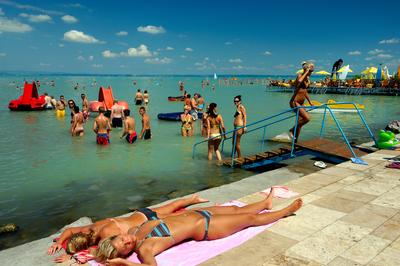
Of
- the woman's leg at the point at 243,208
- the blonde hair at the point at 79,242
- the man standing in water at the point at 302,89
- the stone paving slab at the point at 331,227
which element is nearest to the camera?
the stone paving slab at the point at 331,227

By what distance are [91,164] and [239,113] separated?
5184 mm

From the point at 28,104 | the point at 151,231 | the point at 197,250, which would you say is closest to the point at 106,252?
the point at 151,231

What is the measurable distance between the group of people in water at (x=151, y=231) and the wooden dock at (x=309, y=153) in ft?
14.0

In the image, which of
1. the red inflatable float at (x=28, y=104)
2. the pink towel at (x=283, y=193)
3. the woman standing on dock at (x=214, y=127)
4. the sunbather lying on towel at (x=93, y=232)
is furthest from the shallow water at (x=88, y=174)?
the red inflatable float at (x=28, y=104)

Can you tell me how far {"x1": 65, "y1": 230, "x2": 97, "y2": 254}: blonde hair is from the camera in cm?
371

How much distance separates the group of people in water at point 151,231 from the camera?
343 centimetres

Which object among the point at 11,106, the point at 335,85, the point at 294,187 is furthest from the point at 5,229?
the point at 335,85

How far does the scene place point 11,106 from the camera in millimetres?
24578

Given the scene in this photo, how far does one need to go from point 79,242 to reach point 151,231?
2.97 ft

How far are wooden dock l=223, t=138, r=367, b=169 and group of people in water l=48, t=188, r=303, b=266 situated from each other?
425 cm

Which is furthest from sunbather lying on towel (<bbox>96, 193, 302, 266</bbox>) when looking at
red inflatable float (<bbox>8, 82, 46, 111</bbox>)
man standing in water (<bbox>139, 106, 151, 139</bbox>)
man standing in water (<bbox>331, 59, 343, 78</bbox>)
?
man standing in water (<bbox>331, 59, 343, 78</bbox>)

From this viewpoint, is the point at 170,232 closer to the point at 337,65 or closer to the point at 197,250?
the point at 197,250

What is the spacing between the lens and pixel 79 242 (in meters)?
3.74

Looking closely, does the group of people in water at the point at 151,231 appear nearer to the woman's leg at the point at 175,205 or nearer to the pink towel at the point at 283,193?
the woman's leg at the point at 175,205
